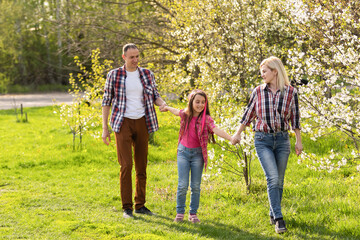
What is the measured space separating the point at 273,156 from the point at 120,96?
7.05 ft

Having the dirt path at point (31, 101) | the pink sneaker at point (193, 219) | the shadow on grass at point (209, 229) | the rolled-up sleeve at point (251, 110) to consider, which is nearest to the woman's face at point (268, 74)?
the rolled-up sleeve at point (251, 110)

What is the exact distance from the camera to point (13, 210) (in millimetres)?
6297

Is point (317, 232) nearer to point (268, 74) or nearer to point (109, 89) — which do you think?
point (268, 74)

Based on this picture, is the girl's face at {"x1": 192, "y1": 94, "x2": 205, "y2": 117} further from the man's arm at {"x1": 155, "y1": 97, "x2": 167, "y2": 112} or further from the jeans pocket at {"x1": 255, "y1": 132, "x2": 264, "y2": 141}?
the jeans pocket at {"x1": 255, "y1": 132, "x2": 264, "y2": 141}

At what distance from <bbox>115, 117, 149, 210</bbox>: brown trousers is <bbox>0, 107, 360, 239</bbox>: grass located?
0.37m

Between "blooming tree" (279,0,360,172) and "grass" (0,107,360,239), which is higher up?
"blooming tree" (279,0,360,172)

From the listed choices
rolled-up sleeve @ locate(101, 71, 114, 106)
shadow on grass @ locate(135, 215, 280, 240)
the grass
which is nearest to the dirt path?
the grass

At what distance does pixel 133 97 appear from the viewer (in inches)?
225

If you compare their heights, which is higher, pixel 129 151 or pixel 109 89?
pixel 109 89

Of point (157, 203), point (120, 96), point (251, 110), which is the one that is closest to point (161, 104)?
point (120, 96)

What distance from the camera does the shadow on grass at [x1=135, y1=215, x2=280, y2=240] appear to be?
4.99 m

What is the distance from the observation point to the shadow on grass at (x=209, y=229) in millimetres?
4988

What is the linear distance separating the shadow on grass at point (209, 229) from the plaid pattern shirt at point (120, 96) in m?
1.24

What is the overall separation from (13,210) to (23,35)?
33038 mm
